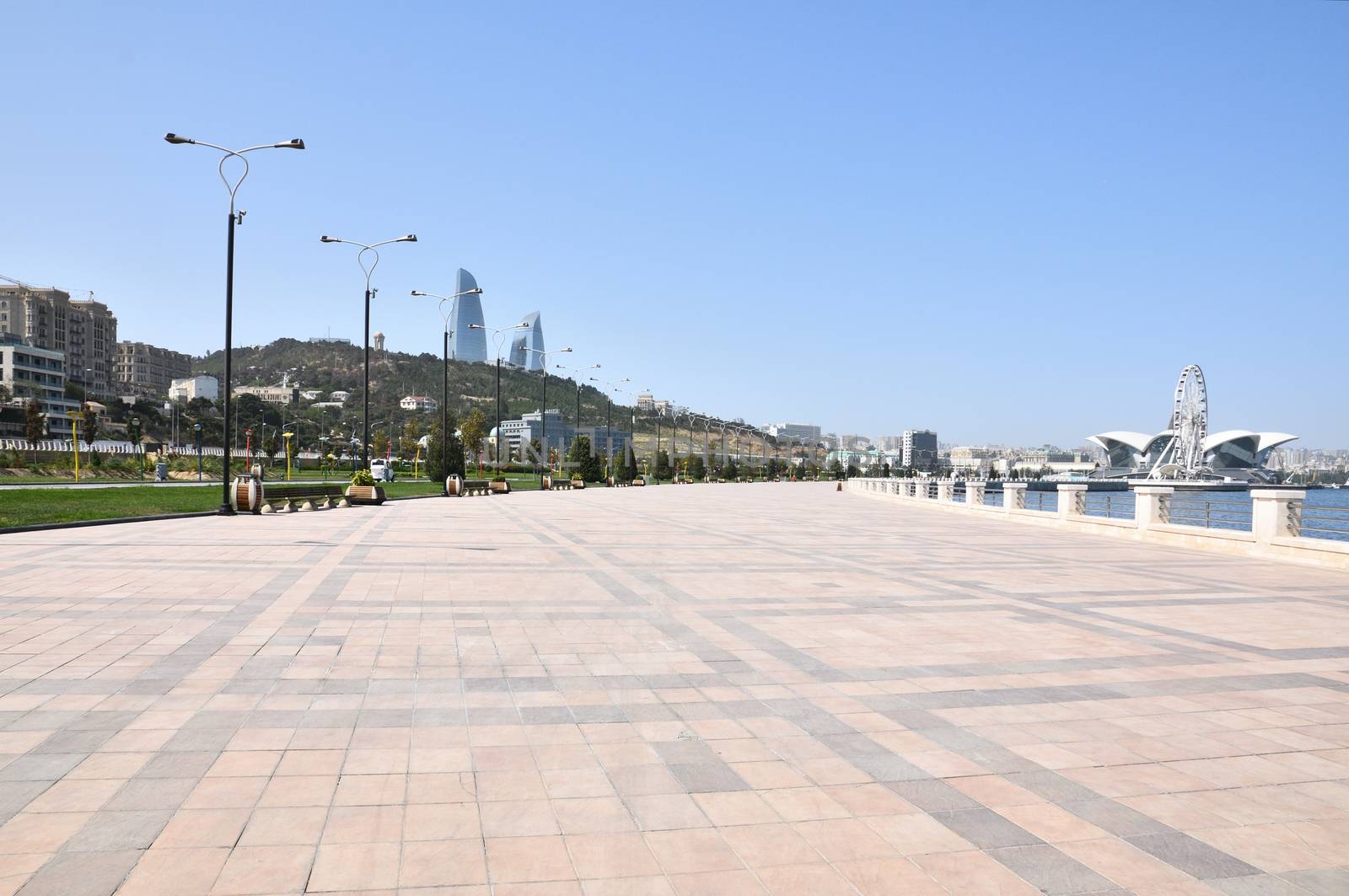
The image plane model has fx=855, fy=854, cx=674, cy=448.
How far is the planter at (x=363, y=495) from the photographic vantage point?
28.2m

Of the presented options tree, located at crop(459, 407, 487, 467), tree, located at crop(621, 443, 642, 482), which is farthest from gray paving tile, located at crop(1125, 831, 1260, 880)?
tree, located at crop(459, 407, 487, 467)

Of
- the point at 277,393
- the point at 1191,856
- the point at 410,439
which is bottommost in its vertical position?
the point at 1191,856

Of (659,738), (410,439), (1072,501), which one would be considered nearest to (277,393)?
(410,439)

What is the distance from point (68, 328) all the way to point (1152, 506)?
171 meters

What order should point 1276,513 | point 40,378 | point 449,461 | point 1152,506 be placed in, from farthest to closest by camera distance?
point 40,378 < point 449,461 < point 1152,506 < point 1276,513

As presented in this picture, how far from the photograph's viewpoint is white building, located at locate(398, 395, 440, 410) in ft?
486

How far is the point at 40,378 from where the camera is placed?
361ft

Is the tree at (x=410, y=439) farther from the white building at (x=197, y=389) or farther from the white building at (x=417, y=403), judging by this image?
the white building at (x=197, y=389)

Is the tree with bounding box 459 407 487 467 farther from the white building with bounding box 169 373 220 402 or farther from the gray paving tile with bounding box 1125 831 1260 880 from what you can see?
the white building with bounding box 169 373 220 402

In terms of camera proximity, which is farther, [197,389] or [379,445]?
[197,389]

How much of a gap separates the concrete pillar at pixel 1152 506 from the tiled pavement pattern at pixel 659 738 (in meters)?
8.15

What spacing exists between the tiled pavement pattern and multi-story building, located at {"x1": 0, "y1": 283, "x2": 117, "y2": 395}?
152582mm

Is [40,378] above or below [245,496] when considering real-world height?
above

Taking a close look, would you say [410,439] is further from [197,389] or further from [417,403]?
[197,389]
